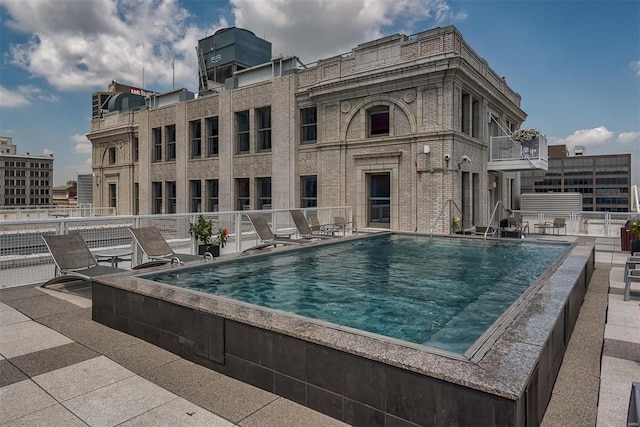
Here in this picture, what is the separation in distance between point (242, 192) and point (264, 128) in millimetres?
3728

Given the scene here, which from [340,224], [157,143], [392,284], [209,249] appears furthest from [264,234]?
[157,143]

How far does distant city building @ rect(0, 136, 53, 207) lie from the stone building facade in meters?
103

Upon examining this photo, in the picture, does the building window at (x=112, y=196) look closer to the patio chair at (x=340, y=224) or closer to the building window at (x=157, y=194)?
the building window at (x=157, y=194)

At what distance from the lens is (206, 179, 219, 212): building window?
23.4 meters

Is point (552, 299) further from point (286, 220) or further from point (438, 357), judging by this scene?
point (286, 220)

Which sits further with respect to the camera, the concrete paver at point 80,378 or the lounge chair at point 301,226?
the lounge chair at point 301,226

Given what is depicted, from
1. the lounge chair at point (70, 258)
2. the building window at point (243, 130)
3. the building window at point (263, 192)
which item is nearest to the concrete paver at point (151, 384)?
the lounge chair at point (70, 258)

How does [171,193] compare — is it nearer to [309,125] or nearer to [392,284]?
[309,125]

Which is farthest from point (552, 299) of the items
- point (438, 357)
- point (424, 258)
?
point (424, 258)

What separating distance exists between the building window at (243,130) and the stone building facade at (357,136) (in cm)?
8

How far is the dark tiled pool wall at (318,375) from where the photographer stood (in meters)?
2.39

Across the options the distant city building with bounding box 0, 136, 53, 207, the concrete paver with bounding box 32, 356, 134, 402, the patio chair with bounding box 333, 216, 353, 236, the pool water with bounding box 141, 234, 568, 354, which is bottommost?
the concrete paver with bounding box 32, 356, 134, 402

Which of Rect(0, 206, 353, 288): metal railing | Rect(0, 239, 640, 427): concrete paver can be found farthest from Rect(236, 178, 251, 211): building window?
Rect(0, 239, 640, 427): concrete paver

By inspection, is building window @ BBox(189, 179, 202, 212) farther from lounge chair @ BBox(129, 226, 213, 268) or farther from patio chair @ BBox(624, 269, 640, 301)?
patio chair @ BBox(624, 269, 640, 301)
